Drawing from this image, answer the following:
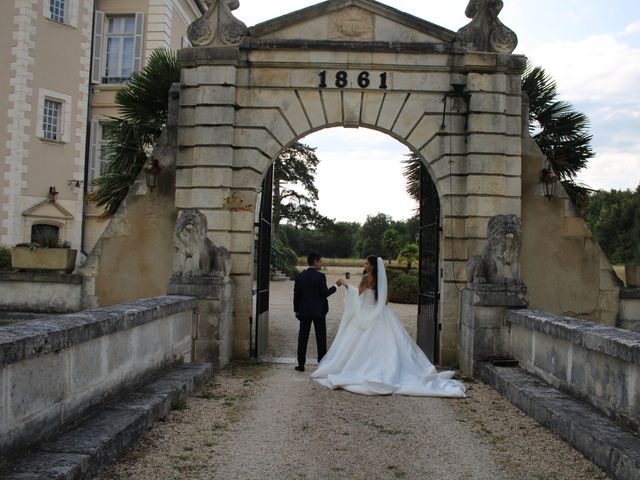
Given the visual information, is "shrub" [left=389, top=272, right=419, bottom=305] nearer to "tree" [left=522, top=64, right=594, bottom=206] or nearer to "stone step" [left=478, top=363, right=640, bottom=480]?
"tree" [left=522, top=64, right=594, bottom=206]

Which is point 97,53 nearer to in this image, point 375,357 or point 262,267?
point 262,267

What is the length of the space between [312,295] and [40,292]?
485cm

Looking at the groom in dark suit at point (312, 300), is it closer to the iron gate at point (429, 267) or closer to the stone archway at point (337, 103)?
the stone archway at point (337, 103)

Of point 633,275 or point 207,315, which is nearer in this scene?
point 207,315

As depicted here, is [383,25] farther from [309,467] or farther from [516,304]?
[309,467]

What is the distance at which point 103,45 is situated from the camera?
71.3ft

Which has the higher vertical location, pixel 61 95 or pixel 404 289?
pixel 61 95

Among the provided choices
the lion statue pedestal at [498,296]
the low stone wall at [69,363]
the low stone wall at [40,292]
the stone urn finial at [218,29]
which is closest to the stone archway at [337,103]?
the stone urn finial at [218,29]

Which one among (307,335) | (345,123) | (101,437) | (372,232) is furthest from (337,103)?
(372,232)

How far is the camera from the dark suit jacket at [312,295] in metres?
9.05

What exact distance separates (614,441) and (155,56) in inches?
403

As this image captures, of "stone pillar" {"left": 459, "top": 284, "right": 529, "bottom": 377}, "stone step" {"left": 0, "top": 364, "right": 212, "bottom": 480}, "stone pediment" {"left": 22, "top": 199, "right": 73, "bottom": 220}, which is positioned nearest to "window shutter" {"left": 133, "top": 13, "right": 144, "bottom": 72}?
"stone pediment" {"left": 22, "top": 199, "right": 73, "bottom": 220}

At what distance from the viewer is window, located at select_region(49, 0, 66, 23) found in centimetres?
2041

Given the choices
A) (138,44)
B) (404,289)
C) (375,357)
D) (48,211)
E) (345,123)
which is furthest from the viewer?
(138,44)
